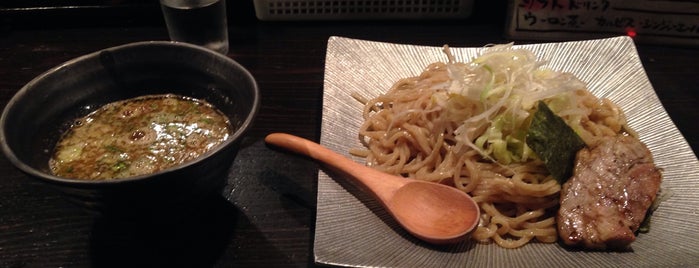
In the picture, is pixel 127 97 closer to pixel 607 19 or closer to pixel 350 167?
pixel 350 167

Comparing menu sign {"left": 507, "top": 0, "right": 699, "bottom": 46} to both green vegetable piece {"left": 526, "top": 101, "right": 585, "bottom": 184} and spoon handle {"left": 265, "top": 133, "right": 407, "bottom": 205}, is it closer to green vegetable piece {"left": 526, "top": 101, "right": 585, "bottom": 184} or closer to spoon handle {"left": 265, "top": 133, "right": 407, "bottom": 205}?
green vegetable piece {"left": 526, "top": 101, "right": 585, "bottom": 184}

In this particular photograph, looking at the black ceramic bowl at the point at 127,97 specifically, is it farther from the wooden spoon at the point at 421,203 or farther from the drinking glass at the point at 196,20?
the drinking glass at the point at 196,20

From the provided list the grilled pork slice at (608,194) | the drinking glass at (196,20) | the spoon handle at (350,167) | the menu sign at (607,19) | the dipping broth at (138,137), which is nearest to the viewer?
the dipping broth at (138,137)

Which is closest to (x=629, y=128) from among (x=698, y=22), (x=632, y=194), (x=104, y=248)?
(x=632, y=194)

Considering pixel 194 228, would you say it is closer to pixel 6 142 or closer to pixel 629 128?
pixel 6 142

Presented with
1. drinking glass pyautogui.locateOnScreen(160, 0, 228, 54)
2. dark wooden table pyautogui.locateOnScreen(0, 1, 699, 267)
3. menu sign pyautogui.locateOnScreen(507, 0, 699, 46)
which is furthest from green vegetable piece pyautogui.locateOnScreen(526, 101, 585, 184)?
drinking glass pyautogui.locateOnScreen(160, 0, 228, 54)

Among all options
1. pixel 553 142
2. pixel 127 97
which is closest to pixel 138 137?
pixel 127 97

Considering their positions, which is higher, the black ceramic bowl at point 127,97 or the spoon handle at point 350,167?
the black ceramic bowl at point 127,97

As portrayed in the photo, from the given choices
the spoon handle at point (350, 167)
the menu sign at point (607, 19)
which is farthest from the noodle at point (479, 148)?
the menu sign at point (607, 19)
